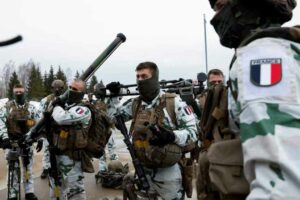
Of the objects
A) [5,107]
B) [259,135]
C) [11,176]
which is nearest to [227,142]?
[259,135]

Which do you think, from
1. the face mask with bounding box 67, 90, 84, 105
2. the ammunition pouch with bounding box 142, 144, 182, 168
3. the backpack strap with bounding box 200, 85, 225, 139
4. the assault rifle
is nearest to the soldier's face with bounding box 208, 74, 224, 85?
the assault rifle

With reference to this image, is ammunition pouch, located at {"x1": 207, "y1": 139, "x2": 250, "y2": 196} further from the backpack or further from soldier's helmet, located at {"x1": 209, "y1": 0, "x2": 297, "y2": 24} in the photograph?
the backpack

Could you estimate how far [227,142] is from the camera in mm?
1319

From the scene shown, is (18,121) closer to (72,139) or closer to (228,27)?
(72,139)

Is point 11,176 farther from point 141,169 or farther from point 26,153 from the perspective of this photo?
point 141,169

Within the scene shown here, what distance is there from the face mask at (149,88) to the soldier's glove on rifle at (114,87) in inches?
22.7

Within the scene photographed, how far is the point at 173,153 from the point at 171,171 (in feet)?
0.82

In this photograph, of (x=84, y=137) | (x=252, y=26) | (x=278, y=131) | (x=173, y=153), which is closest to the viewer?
(x=278, y=131)

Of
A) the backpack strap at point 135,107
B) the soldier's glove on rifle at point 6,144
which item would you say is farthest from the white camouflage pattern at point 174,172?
the soldier's glove on rifle at point 6,144

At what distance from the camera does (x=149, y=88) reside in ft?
13.3

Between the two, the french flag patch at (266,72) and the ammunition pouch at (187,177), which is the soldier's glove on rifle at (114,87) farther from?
the french flag patch at (266,72)

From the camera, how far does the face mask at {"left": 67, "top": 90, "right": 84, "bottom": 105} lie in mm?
5051

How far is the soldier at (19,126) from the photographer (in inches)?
255

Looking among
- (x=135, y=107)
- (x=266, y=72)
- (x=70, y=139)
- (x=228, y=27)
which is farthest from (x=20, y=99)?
(x=266, y=72)
